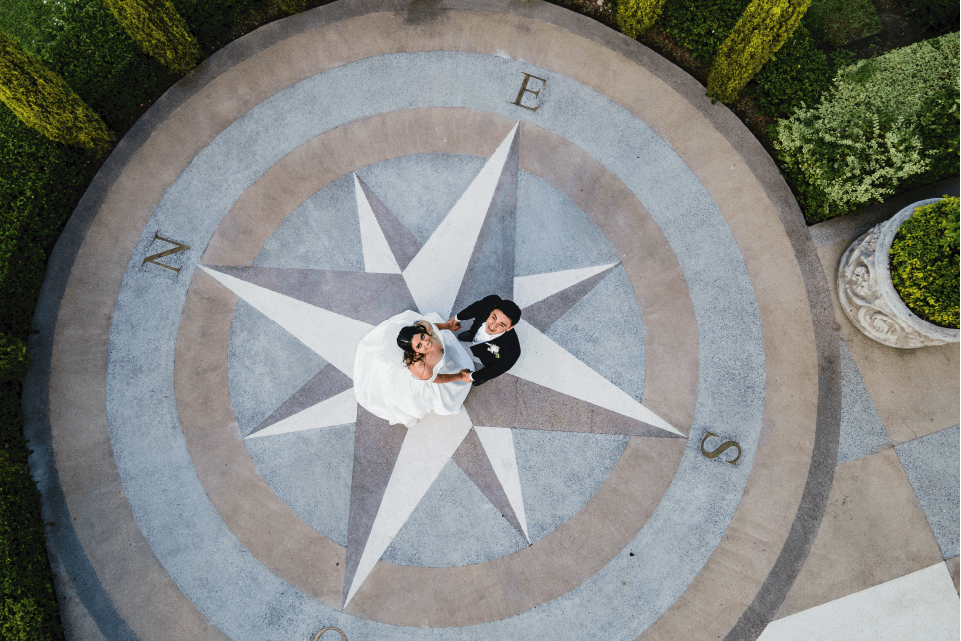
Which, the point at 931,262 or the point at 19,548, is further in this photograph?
the point at 19,548

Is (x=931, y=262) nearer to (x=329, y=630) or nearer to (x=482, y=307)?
(x=482, y=307)

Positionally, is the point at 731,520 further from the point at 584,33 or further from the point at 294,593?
the point at 584,33

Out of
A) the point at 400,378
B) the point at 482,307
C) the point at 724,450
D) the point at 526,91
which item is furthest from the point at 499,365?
the point at 526,91

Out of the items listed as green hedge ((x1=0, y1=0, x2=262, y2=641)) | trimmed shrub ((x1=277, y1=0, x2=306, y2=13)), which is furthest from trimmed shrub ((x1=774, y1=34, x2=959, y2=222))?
green hedge ((x1=0, y1=0, x2=262, y2=641))

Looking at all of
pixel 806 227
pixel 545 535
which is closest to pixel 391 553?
pixel 545 535

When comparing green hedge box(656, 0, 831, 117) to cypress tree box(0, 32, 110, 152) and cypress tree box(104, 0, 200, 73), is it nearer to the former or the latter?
cypress tree box(104, 0, 200, 73)

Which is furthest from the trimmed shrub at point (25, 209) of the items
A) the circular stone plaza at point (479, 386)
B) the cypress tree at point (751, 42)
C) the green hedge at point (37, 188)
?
the cypress tree at point (751, 42)
